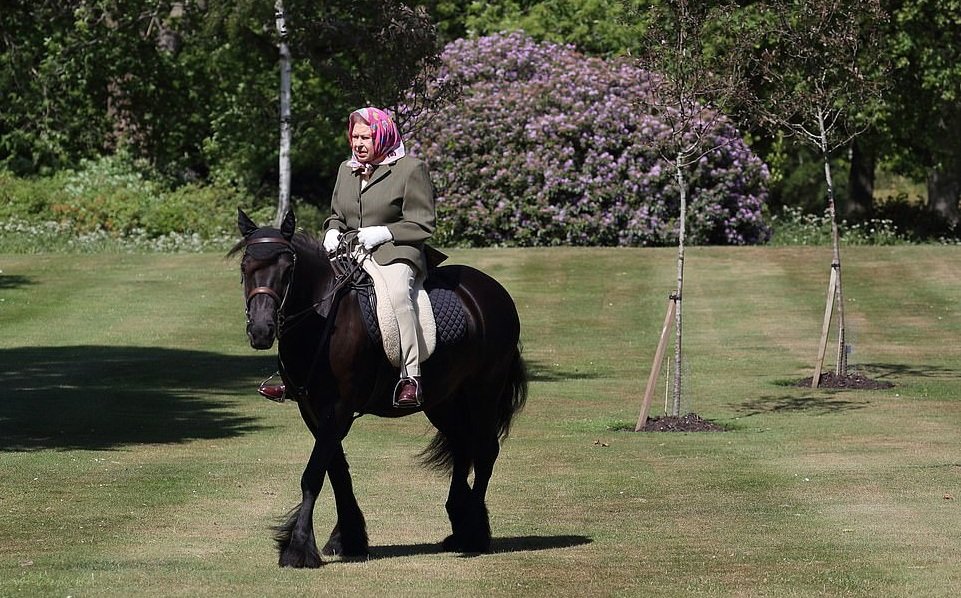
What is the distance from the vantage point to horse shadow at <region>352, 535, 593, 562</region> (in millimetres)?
10703

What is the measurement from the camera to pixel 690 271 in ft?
115

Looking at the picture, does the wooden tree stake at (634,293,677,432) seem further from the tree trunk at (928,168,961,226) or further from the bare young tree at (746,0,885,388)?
the tree trunk at (928,168,961,226)

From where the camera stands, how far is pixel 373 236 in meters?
10.4

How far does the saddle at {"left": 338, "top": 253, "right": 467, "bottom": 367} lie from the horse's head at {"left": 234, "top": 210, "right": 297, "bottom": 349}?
2.41ft

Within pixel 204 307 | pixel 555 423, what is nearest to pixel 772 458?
pixel 555 423

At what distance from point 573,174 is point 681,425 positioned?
20.6m

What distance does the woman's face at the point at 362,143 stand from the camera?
10500 mm

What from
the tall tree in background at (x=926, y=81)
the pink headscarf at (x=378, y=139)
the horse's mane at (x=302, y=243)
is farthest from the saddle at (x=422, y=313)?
the tall tree in background at (x=926, y=81)

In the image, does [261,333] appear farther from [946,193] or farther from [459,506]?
[946,193]

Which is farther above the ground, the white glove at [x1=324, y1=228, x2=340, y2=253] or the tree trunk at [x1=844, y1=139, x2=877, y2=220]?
the white glove at [x1=324, y1=228, x2=340, y2=253]

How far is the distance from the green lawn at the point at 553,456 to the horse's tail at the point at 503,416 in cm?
55

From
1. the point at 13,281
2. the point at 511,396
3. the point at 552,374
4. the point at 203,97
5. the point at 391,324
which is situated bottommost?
the point at 552,374

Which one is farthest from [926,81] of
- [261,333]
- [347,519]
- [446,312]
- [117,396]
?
[261,333]

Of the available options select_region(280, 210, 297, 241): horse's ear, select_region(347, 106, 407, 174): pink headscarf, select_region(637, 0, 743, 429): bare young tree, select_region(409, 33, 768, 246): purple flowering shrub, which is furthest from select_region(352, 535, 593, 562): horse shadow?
select_region(409, 33, 768, 246): purple flowering shrub
